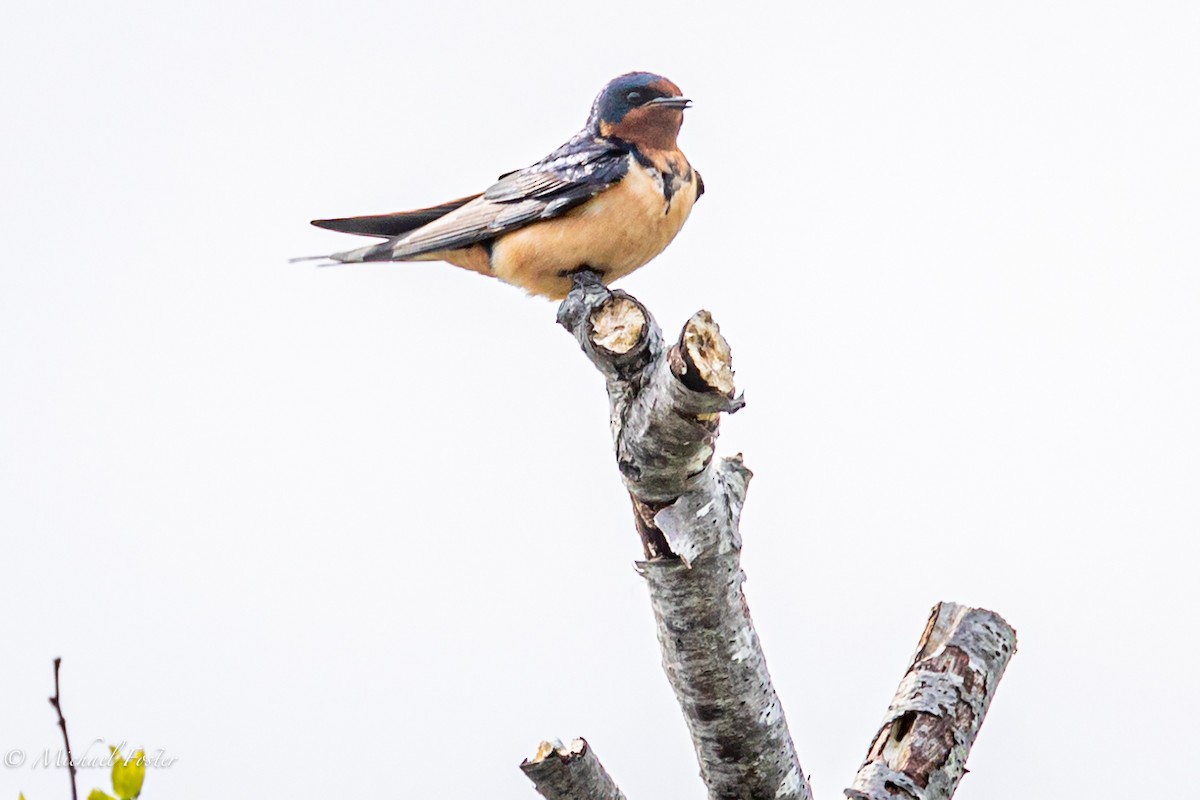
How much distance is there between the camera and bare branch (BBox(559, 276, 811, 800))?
3.93m

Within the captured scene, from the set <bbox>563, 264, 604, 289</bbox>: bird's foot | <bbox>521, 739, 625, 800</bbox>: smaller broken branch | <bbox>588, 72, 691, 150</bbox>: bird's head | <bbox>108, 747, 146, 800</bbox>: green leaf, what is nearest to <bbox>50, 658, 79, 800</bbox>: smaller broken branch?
→ <bbox>108, 747, 146, 800</bbox>: green leaf

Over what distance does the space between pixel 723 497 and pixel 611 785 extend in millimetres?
970

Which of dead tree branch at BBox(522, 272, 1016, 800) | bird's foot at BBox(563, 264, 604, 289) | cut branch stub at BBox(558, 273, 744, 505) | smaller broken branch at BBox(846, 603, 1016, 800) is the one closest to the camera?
cut branch stub at BBox(558, 273, 744, 505)

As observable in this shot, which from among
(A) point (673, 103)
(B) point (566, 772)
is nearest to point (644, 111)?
(A) point (673, 103)

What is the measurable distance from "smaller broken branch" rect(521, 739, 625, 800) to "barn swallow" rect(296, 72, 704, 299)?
241 cm

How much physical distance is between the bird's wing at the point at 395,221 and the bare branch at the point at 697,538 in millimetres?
2141

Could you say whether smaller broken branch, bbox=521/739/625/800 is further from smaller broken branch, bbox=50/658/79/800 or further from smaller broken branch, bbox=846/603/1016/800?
smaller broken branch, bbox=50/658/79/800

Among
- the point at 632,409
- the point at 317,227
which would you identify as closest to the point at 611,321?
the point at 632,409

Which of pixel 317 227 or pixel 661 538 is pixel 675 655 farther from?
pixel 317 227

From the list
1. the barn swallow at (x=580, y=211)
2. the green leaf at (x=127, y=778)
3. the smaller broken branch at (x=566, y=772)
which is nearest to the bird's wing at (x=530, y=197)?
the barn swallow at (x=580, y=211)

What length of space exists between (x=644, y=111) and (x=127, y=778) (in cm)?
441

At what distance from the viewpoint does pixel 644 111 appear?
6074 mm

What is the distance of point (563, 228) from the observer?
5.73m

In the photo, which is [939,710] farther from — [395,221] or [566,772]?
[395,221]
